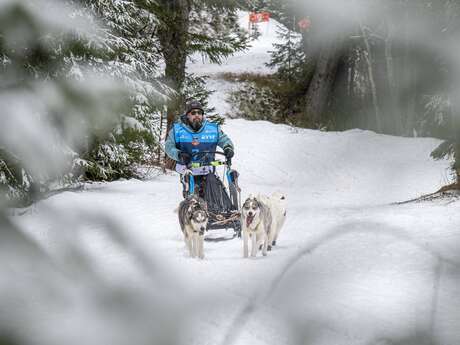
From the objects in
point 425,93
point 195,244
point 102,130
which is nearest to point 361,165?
point 425,93

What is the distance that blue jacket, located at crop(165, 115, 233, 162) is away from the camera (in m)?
6.36

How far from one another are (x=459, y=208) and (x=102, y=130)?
5355 millimetres

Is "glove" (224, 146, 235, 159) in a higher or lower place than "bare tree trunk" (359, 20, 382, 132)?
lower

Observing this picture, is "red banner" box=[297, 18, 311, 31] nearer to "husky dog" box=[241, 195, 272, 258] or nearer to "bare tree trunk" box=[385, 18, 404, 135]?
"bare tree trunk" box=[385, 18, 404, 135]

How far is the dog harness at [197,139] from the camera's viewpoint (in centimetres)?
638

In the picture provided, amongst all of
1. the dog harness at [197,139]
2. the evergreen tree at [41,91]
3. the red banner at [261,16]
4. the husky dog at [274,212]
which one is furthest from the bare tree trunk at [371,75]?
the dog harness at [197,139]

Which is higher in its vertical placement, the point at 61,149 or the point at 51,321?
the point at 61,149

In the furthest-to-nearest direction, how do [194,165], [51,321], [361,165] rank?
[194,165], [361,165], [51,321]

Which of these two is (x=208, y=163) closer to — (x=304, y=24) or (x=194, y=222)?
(x=194, y=222)

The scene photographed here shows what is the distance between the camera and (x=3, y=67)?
23.1 inches

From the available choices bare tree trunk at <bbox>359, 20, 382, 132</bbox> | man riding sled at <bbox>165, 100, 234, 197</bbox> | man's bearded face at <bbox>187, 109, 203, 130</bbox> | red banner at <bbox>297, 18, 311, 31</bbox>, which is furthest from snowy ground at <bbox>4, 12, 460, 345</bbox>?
man's bearded face at <bbox>187, 109, 203, 130</bbox>

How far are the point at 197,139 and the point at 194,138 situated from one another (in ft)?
0.13

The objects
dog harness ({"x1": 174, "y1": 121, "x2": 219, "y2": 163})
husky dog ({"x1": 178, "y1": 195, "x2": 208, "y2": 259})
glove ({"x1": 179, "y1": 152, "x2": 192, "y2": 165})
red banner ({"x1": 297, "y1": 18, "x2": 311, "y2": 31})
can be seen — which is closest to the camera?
red banner ({"x1": 297, "y1": 18, "x2": 311, "y2": 31})

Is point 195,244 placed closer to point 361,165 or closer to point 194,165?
point 194,165
